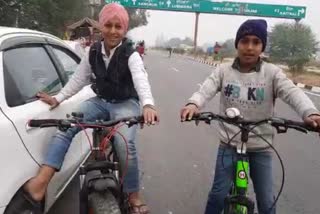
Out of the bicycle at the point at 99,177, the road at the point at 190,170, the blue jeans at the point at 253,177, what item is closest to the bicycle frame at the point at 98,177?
the bicycle at the point at 99,177

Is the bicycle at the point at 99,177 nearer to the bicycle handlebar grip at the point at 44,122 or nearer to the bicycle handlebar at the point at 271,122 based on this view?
the bicycle handlebar grip at the point at 44,122

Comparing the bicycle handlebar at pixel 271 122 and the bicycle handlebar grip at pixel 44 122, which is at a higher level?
the bicycle handlebar at pixel 271 122

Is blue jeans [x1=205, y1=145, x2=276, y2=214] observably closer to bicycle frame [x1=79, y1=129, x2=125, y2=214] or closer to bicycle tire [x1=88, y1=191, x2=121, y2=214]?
bicycle frame [x1=79, y1=129, x2=125, y2=214]

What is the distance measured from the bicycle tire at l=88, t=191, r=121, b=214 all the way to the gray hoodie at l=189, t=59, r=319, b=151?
0.84 m

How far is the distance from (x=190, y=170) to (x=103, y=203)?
333 centimetres

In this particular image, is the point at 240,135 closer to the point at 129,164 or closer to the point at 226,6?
the point at 129,164

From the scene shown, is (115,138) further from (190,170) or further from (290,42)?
(290,42)

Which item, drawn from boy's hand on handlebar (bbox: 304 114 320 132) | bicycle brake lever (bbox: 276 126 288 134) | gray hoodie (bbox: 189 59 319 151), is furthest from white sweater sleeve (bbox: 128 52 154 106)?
boy's hand on handlebar (bbox: 304 114 320 132)

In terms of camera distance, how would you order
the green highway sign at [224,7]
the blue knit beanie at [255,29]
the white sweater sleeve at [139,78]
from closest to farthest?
the blue knit beanie at [255,29] < the white sweater sleeve at [139,78] < the green highway sign at [224,7]

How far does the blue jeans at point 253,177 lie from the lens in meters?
3.42

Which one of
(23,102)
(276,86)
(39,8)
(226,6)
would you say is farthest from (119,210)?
(226,6)

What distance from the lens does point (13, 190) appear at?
2.95m

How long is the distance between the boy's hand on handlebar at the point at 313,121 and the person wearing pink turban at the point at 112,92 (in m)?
0.99

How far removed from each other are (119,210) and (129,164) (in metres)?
0.59
